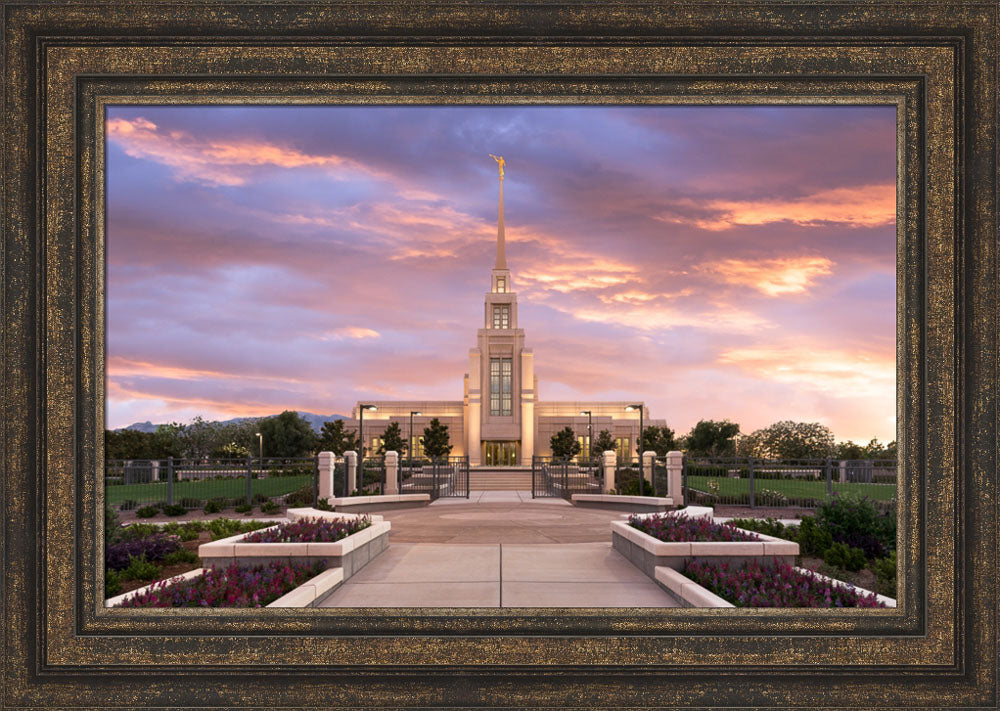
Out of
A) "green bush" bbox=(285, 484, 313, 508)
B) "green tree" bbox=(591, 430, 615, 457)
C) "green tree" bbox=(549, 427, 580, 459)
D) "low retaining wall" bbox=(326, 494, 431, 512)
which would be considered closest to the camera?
"low retaining wall" bbox=(326, 494, 431, 512)

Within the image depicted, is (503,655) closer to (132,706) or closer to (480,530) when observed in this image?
(132,706)


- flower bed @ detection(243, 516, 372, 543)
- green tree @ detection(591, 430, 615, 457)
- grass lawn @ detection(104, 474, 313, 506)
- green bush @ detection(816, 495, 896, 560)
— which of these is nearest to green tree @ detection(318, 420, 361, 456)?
green tree @ detection(591, 430, 615, 457)

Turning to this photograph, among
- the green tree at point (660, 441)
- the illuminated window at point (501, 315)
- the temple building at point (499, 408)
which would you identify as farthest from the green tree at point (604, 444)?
the illuminated window at point (501, 315)

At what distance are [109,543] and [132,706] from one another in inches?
233

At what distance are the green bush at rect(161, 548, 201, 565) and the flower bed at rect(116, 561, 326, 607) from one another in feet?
6.75

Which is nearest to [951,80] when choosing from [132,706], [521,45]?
[521,45]

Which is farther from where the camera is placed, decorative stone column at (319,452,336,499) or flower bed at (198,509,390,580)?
decorative stone column at (319,452,336,499)

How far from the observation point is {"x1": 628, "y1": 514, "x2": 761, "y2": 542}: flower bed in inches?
371

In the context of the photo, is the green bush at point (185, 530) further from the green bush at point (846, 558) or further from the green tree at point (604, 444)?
the green tree at point (604, 444)

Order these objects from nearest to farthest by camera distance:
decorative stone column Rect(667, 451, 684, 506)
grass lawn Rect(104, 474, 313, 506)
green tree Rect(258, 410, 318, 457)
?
decorative stone column Rect(667, 451, 684, 506)
grass lawn Rect(104, 474, 313, 506)
green tree Rect(258, 410, 318, 457)

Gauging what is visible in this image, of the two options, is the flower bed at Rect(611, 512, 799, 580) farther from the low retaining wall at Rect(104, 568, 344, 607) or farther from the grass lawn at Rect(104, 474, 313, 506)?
the grass lawn at Rect(104, 474, 313, 506)

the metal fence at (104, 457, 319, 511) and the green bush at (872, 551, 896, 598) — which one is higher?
the green bush at (872, 551, 896, 598)

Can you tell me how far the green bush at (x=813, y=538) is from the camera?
10398mm

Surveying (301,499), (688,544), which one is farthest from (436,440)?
(688,544)
